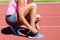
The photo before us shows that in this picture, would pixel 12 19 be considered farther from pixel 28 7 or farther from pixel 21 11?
pixel 28 7

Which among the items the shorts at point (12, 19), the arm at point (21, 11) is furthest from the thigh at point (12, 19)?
the arm at point (21, 11)

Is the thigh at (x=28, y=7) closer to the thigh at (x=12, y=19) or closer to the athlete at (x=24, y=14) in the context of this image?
the athlete at (x=24, y=14)

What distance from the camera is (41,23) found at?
6.27m

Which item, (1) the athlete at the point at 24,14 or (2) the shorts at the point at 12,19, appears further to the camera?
(2) the shorts at the point at 12,19

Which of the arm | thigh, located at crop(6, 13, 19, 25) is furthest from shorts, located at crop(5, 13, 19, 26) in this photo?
the arm

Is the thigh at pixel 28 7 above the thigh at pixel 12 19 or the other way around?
above

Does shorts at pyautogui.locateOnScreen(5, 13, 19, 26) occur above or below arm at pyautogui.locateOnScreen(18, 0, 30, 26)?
below

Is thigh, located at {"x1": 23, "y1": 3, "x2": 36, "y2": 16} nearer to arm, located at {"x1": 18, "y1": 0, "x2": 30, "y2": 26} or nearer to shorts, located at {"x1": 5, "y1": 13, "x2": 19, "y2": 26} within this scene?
arm, located at {"x1": 18, "y1": 0, "x2": 30, "y2": 26}

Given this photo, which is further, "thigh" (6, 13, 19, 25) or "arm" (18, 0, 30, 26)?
"thigh" (6, 13, 19, 25)

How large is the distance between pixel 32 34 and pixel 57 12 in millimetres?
3902

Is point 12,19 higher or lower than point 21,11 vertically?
lower

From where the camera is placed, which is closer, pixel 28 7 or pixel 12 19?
pixel 28 7

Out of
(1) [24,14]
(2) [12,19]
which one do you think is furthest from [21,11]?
(2) [12,19]

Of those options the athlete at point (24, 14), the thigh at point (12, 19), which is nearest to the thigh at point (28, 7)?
the athlete at point (24, 14)
